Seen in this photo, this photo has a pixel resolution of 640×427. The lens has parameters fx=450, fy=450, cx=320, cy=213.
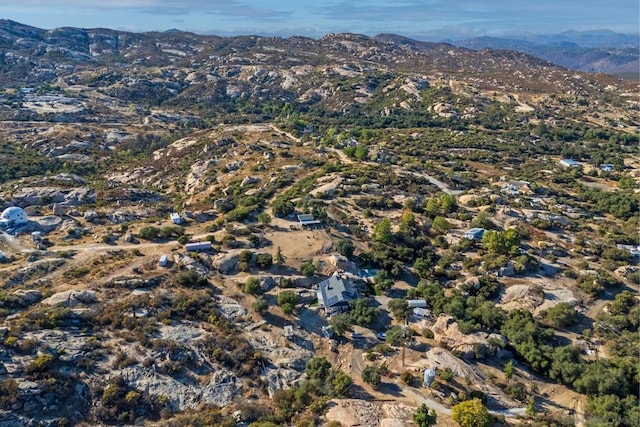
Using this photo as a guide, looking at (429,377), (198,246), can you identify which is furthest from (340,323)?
(198,246)

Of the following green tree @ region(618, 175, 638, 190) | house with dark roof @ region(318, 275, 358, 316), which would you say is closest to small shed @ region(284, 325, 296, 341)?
house with dark roof @ region(318, 275, 358, 316)

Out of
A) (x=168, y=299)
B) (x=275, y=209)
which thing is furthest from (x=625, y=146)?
(x=168, y=299)

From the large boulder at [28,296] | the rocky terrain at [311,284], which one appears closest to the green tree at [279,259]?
the rocky terrain at [311,284]

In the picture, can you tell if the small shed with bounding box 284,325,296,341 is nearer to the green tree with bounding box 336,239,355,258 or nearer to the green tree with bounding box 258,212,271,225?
the green tree with bounding box 336,239,355,258

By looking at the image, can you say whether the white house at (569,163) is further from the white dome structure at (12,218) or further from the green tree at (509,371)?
the white dome structure at (12,218)

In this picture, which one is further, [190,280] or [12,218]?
[12,218]

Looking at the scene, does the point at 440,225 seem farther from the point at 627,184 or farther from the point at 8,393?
the point at 627,184
